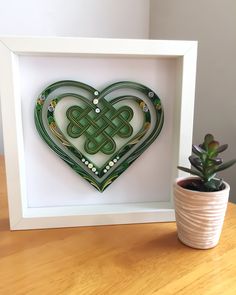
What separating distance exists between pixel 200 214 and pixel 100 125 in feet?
0.82

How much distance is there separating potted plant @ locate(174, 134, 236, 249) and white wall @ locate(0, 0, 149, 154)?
3.03 feet

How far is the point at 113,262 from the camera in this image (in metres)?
0.47

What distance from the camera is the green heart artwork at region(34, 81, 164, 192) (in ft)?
1.94

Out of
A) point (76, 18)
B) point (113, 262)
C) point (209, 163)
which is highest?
point (76, 18)

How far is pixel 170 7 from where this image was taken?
129 cm

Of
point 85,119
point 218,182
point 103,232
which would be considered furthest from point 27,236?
point 218,182

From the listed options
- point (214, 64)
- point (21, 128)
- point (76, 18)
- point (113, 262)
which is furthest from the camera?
point (76, 18)

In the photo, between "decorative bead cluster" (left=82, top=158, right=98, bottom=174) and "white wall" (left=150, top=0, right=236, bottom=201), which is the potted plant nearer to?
"decorative bead cluster" (left=82, top=158, right=98, bottom=174)

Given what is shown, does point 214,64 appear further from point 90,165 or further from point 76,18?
point 90,165

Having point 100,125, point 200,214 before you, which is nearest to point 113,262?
point 200,214

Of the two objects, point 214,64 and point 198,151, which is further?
point 214,64

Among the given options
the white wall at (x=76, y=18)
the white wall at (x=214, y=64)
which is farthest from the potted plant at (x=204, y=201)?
the white wall at (x=76, y=18)

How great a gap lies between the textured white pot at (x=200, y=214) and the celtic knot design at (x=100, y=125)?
16 cm

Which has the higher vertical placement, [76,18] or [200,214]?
[76,18]
